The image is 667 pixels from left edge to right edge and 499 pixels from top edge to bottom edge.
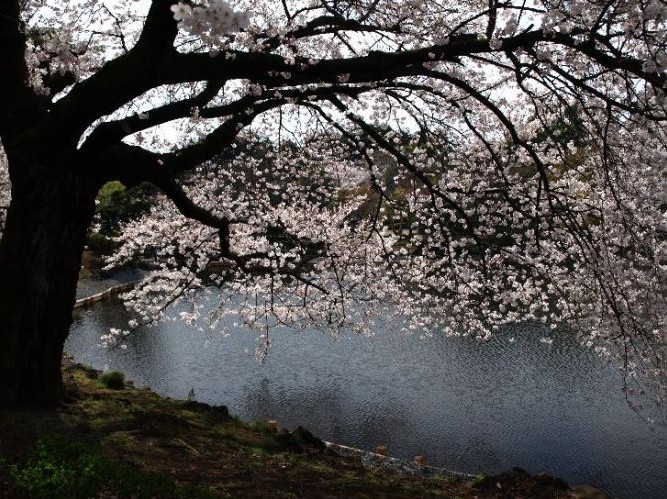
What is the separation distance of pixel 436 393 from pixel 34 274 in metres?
12.1

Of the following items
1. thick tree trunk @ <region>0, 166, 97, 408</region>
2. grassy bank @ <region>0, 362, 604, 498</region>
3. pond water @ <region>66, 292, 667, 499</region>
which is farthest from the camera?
pond water @ <region>66, 292, 667, 499</region>

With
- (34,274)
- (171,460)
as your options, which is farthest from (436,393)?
(34,274)

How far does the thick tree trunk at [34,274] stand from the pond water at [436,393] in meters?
8.33

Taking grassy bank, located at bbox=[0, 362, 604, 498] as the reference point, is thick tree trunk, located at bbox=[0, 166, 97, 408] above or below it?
above

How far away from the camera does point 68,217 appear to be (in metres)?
6.86

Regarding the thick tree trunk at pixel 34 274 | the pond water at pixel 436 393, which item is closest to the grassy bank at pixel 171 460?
the thick tree trunk at pixel 34 274

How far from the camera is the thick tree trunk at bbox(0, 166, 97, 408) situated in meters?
6.67

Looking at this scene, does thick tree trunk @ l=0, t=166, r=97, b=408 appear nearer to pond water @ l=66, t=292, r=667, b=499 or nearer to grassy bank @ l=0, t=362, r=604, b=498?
grassy bank @ l=0, t=362, r=604, b=498

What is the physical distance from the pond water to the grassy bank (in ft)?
12.6

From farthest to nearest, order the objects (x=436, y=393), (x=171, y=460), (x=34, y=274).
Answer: (x=436, y=393), (x=34, y=274), (x=171, y=460)

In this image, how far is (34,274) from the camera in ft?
22.1

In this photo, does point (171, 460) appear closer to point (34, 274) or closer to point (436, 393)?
point (34, 274)

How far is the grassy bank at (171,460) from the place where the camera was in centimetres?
474

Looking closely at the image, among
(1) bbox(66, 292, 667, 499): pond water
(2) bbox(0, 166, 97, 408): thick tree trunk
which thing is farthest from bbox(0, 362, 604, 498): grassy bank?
(1) bbox(66, 292, 667, 499): pond water
